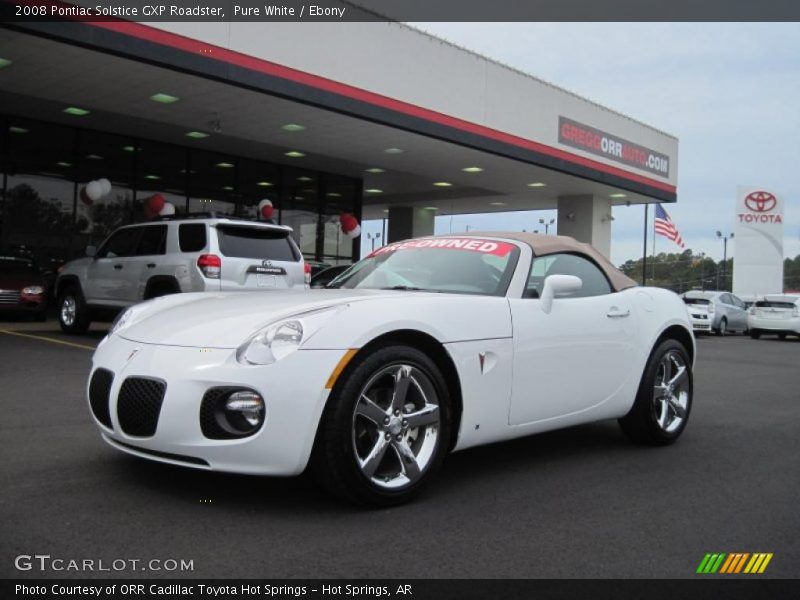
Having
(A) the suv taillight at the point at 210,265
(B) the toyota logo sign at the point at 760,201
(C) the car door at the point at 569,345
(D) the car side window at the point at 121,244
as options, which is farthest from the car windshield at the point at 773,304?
(C) the car door at the point at 569,345

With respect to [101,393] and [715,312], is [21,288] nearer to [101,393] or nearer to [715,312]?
[101,393]

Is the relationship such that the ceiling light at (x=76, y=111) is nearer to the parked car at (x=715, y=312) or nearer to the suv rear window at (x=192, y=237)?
the suv rear window at (x=192, y=237)

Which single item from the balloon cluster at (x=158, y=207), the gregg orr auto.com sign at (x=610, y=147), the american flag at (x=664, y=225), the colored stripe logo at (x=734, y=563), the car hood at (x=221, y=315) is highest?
the gregg orr auto.com sign at (x=610, y=147)

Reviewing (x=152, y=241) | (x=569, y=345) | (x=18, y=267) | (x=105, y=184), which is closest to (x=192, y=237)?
(x=152, y=241)

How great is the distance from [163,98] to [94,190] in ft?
11.9

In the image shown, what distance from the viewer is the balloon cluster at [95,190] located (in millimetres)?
17250

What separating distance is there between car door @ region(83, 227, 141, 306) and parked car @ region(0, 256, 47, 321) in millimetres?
2764

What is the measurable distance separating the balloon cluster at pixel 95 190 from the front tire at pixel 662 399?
49.1 feet

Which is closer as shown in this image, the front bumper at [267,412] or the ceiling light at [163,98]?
the front bumper at [267,412]

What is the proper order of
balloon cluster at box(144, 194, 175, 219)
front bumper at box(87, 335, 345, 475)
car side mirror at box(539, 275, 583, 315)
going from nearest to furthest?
front bumper at box(87, 335, 345, 475) → car side mirror at box(539, 275, 583, 315) → balloon cluster at box(144, 194, 175, 219)

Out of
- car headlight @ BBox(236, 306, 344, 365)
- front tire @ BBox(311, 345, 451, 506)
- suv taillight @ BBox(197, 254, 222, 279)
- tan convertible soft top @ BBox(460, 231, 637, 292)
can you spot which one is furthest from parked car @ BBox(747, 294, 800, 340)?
car headlight @ BBox(236, 306, 344, 365)

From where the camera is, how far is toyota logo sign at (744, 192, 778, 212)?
123 feet

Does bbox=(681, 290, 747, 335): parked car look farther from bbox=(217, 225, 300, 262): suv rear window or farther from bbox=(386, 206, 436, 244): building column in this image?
bbox=(217, 225, 300, 262): suv rear window

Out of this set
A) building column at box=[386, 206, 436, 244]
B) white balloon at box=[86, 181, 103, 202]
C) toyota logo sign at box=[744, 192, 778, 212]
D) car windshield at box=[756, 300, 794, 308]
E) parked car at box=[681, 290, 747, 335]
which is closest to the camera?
white balloon at box=[86, 181, 103, 202]
